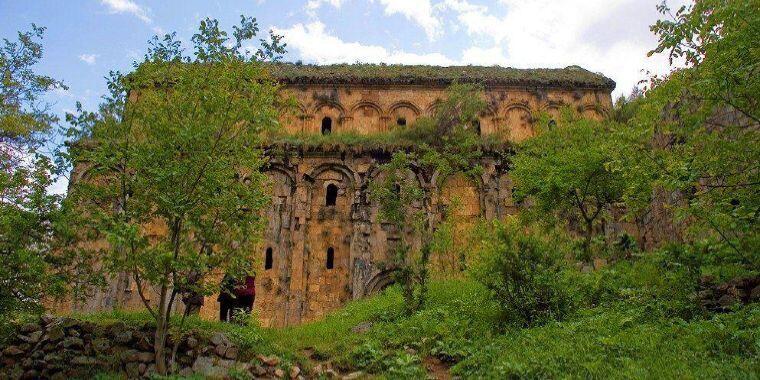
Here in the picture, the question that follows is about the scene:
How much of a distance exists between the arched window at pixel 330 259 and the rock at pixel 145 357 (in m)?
7.87

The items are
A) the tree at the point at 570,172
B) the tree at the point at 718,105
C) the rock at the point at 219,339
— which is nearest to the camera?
the tree at the point at 718,105

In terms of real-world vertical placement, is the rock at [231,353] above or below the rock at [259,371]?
above

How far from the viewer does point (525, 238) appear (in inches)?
365

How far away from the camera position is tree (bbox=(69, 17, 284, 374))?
8.30m

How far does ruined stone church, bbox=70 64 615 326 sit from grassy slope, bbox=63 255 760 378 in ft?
10.3

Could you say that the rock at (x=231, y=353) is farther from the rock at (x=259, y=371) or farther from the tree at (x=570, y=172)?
the tree at (x=570, y=172)

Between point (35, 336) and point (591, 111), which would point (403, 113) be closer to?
point (591, 111)

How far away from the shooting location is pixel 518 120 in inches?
840

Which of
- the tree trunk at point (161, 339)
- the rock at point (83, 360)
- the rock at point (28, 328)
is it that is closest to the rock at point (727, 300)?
the tree trunk at point (161, 339)

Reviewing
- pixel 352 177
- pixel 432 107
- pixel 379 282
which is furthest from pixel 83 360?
pixel 432 107

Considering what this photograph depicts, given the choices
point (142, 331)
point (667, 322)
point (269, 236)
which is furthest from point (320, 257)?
point (667, 322)

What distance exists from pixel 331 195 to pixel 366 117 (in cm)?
481

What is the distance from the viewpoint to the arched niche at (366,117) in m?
21.1

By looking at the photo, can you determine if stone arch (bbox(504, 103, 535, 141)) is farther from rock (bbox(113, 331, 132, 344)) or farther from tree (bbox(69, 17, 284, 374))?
rock (bbox(113, 331, 132, 344))
